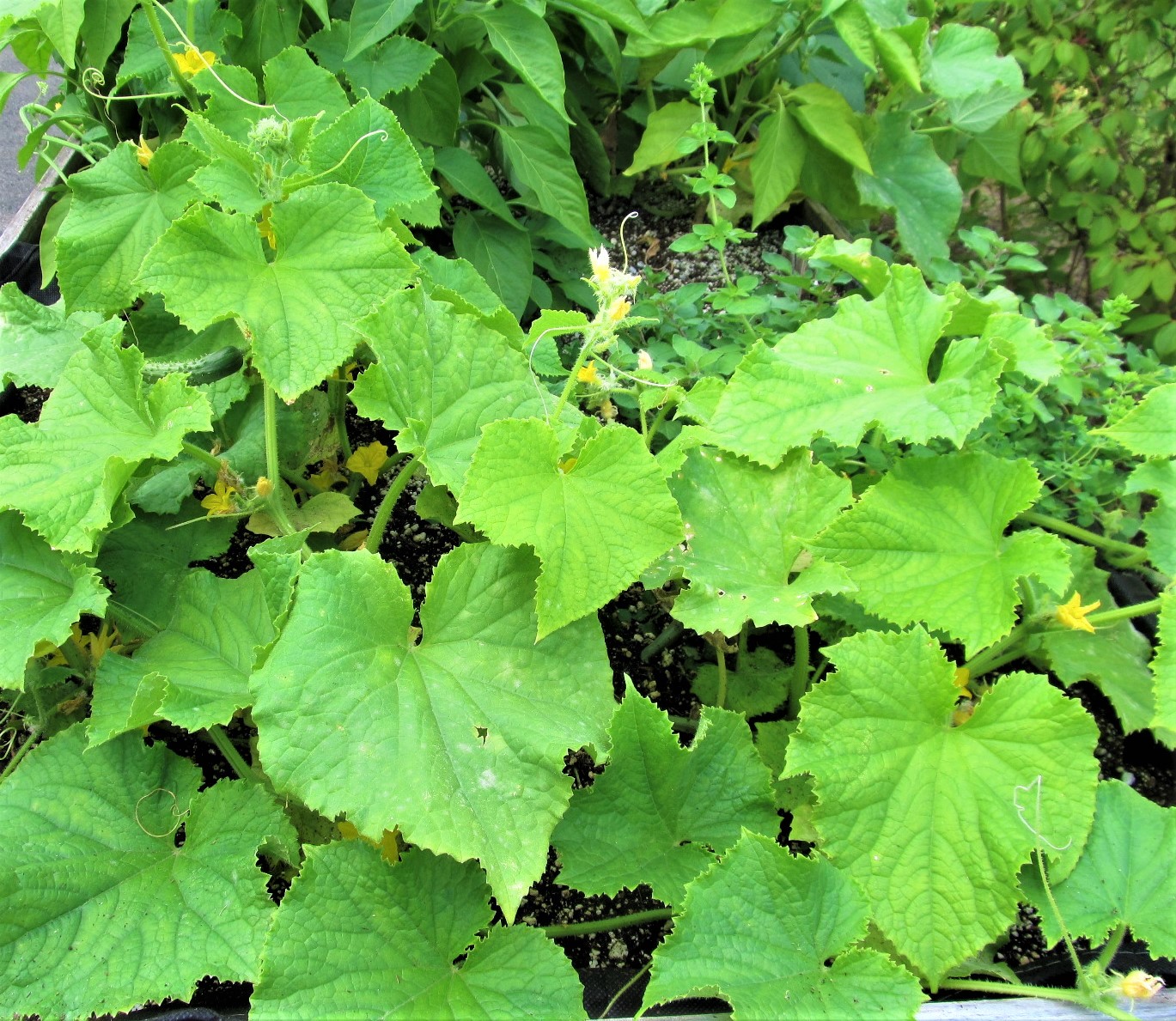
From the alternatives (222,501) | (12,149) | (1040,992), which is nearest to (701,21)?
(222,501)

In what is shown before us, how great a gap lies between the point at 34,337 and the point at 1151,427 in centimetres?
183

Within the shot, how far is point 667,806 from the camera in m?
1.26

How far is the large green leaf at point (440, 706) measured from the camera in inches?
40.7

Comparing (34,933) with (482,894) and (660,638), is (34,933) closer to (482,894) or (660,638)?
(482,894)

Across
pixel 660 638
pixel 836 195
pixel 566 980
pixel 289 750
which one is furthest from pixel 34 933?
pixel 836 195

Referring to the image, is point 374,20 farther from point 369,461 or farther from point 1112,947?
point 1112,947

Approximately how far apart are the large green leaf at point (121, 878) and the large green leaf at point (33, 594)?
156mm

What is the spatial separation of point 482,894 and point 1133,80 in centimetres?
358

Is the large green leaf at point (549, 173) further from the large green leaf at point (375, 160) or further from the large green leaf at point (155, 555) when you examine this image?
the large green leaf at point (155, 555)

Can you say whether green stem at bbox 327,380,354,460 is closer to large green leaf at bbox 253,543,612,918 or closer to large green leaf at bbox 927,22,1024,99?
large green leaf at bbox 253,543,612,918

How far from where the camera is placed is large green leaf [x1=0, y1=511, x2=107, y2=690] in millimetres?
1161

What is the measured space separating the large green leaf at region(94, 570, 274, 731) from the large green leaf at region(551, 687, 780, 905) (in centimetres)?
48

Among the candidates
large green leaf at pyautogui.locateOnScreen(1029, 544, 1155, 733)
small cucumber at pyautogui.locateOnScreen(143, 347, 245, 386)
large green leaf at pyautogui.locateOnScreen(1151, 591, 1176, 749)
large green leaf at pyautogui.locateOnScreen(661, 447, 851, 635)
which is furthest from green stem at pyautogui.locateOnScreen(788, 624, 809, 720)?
small cucumber at pyautogui.locateOnScreen(143, 347, 245, 386)

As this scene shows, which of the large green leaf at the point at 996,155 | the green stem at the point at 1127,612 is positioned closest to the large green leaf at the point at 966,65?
the large green leaf at the point at 996,155
